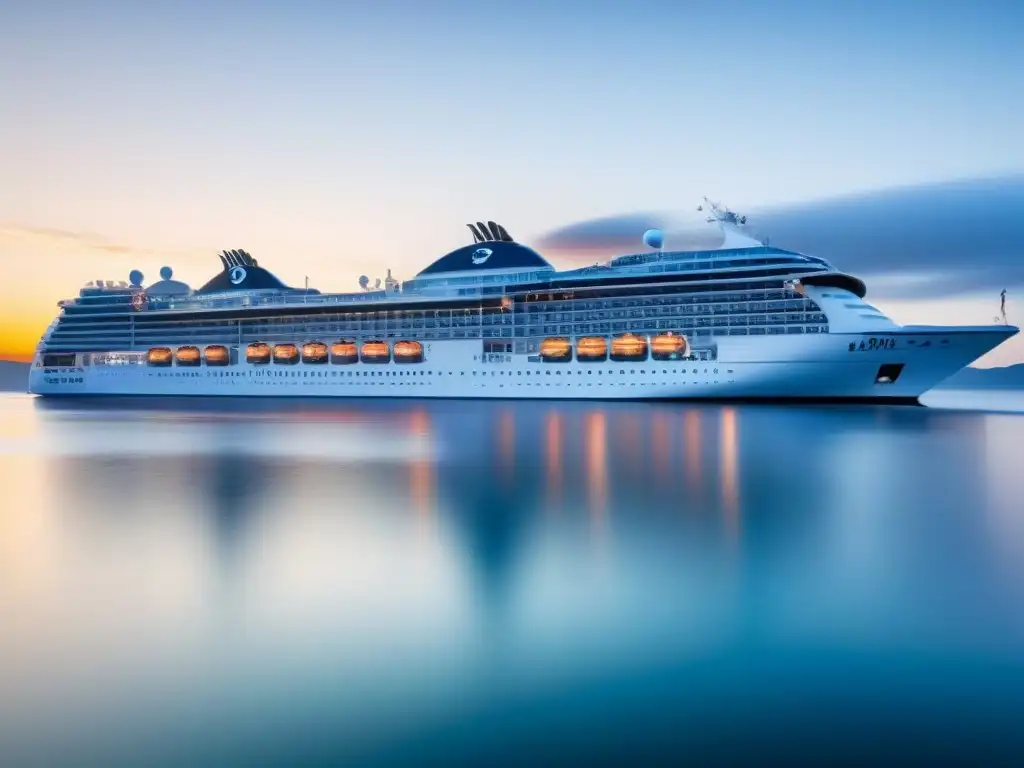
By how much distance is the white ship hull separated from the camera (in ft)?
184

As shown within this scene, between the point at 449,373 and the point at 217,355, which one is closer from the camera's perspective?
the point at 449,373

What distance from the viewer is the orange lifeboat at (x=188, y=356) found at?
289 feet

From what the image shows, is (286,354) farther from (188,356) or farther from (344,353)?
(188,356)

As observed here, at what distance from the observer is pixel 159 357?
3529 inches

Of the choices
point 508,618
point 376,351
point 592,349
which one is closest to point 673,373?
point 592,349

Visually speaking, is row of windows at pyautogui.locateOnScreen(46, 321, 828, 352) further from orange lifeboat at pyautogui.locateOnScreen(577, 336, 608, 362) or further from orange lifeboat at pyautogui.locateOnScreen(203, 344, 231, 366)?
orange lifeboat at pyautogui.locateOnScreen(203, 344, 231, 366)

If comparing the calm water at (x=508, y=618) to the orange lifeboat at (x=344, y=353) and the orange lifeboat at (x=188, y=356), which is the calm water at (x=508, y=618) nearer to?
the orange lifeboat at (x=344, y=353)

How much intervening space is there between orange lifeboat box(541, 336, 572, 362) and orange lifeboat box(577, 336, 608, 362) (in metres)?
1.03

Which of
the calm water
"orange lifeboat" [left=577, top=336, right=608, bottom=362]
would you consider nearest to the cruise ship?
"orange lifeboat" [left=577, top=336, right=608, bottom=362]

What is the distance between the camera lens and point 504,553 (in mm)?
12625

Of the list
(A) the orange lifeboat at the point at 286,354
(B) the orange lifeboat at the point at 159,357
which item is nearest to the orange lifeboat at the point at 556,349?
(A) the orange lifeboat at the point at 286,354

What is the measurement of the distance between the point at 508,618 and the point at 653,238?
210 ft

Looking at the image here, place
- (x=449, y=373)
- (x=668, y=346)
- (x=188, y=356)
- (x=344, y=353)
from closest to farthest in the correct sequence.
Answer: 1. (x=668, y=346)
2. (x=449, y=373)
3. (x=344, y=353)
4. (x=188, y=356)

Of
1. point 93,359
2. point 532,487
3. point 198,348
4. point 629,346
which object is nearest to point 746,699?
point 532,487
